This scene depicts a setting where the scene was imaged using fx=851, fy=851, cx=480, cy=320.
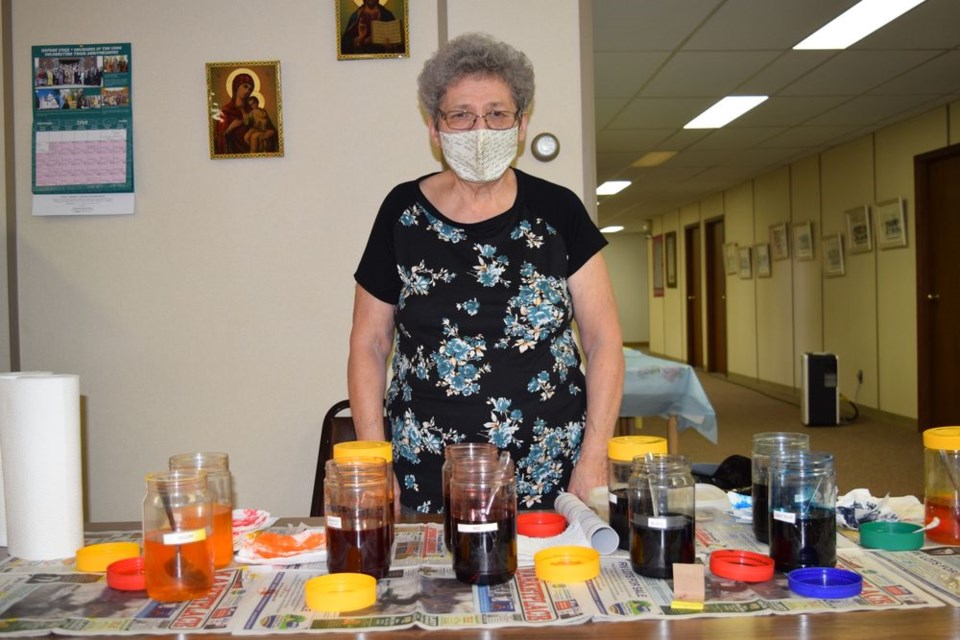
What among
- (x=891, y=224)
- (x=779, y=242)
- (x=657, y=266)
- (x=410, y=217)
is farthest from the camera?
(x=657, y=266)

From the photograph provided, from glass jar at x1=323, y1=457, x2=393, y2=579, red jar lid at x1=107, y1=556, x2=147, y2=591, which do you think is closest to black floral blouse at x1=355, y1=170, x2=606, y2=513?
glass jar at x1=323, y1=457, x2=393, y2=579

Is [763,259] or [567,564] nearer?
[567,564]

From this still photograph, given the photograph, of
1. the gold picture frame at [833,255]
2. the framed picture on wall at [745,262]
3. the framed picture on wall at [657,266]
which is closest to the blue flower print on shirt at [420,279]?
the gold picture frame at [833,255]

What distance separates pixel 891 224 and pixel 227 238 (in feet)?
20.8

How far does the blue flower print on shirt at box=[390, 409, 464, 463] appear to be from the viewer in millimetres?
1714

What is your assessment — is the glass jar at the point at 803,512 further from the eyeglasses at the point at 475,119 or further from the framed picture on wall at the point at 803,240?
the framed picture on wall at the point at 803,240

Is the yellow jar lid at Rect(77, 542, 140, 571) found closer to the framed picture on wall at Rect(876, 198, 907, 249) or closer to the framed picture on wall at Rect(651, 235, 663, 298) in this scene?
the framed picture on wall at Rect(876, 198, 907, 249)

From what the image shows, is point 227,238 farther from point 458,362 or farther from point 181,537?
point 181,537

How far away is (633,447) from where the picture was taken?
1.22 metres

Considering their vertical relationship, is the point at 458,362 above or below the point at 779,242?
below

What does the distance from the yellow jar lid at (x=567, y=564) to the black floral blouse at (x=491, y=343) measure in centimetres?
52

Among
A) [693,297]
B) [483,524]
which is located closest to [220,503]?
[483,524]

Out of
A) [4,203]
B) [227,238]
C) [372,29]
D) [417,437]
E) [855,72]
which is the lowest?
[417,437]

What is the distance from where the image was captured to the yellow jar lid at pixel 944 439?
1.29 meters
